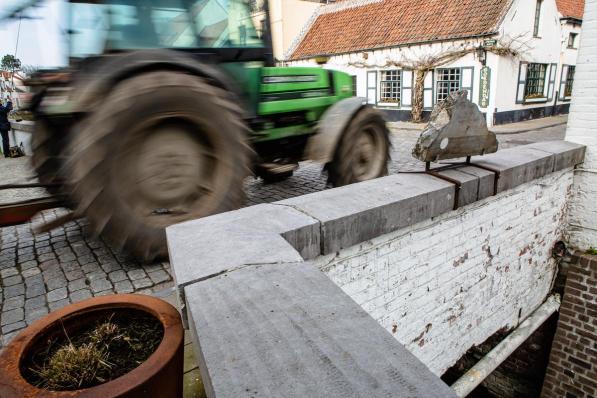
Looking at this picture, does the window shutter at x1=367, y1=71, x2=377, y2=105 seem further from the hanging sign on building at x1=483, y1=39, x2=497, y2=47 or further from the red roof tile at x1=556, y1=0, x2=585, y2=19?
the red roof tile at x1=556, y1=0, x2=585, y2=19

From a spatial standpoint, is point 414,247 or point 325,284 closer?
point 325,284

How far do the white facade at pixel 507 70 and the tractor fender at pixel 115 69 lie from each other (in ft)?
46.8

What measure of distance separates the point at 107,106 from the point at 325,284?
2.05m

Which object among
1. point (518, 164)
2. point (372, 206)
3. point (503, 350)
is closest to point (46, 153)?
point (372, 206)

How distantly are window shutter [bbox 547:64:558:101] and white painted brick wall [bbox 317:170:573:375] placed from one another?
647 inches

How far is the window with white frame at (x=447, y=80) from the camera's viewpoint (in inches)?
637

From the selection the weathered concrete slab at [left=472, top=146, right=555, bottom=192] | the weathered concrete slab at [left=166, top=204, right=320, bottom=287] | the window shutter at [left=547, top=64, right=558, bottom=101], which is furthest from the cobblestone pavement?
the window shutter at [left=547, top=64, right=558, bottom=101]

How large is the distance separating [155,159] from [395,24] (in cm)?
1828

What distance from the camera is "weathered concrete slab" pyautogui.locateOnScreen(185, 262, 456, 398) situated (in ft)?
3.57

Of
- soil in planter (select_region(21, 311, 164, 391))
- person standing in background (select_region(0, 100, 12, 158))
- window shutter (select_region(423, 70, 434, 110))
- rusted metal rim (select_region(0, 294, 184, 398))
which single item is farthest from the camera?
window shutter (select_region(423, 70, 434, 110))

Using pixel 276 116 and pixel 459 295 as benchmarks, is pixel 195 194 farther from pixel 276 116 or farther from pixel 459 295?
pixel 459 295

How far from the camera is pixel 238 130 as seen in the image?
3.34 m

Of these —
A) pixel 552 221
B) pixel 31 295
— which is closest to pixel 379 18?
pixel 552 221

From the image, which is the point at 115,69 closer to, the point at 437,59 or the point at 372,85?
the point at 437,59
